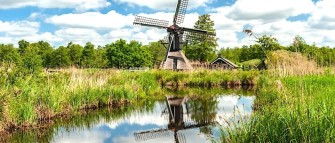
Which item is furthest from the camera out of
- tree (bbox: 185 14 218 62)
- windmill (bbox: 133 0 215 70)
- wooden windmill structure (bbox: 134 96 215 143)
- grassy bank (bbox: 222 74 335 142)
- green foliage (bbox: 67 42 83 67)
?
green foliage (bbox: 67 42 83 67)

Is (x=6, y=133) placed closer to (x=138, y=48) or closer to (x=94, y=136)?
(x=94, y=136)

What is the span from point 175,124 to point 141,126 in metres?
1.36

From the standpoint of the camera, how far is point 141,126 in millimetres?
13492

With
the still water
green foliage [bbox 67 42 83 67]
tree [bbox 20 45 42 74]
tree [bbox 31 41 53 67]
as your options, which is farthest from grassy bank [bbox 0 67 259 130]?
tree [bbox 31 41 53 67]

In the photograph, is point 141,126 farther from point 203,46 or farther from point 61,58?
point 61,58

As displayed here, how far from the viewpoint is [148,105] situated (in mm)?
19062

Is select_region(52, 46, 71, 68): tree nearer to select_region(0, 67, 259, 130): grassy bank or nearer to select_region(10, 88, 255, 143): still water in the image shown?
select_region(0, 67, 259, 130): grassy bank

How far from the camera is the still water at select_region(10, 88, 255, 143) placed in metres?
11.1

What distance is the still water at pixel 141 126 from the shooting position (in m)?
11.1

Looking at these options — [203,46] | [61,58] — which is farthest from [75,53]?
[203,46]

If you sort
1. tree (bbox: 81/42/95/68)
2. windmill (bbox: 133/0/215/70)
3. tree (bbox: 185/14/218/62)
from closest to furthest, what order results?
1. windmill (bbox: 133/0/215/70)
2. tree (bbox: 185/14/218/62)
3. tree (bbox: 81/42/95/68)

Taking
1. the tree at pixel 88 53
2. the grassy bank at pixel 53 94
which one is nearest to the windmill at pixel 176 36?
the grassy bank at pixel 53 94

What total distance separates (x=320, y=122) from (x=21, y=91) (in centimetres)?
1043

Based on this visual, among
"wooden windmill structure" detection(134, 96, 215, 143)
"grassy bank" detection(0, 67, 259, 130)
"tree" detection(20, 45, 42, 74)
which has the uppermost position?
"tree" detection(20, 45, 42, 74)
